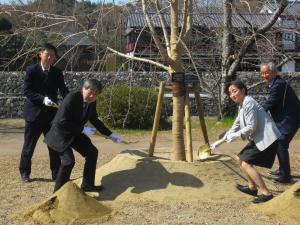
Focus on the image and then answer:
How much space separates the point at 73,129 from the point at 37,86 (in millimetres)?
1386

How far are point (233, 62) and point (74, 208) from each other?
34.8 feet

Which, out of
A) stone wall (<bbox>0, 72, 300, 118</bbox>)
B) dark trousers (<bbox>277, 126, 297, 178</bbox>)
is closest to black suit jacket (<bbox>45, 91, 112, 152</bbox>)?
dark trousers (<bbox>277, 126, 297, 178</bbox>)

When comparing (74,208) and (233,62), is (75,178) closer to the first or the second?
(74,208)

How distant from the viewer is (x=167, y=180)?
252 inches

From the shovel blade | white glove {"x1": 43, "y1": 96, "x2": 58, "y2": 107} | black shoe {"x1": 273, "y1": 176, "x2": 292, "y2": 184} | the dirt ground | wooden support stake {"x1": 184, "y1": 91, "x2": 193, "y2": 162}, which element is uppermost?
white glove {"x1": 43, "y1": 96, "x2": 58, "y2": 107}

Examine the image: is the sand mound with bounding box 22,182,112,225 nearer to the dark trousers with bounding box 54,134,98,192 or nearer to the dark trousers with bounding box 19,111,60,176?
the dark trousers with bounding box 54,134,98,192

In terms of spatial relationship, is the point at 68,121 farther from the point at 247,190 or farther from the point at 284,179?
the point at 284,179

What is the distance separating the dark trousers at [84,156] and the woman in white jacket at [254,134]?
61.1 inches

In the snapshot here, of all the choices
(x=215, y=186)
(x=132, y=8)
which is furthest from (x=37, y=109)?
(x=215, y=186)

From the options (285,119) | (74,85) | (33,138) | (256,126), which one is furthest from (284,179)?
(74,85)

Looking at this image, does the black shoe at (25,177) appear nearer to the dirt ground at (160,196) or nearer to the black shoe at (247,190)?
the dirt ground at (160,196)

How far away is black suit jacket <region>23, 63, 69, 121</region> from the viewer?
7.06 metres

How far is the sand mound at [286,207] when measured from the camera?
5.39 meters

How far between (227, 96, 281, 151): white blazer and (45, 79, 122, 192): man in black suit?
1.59 m
